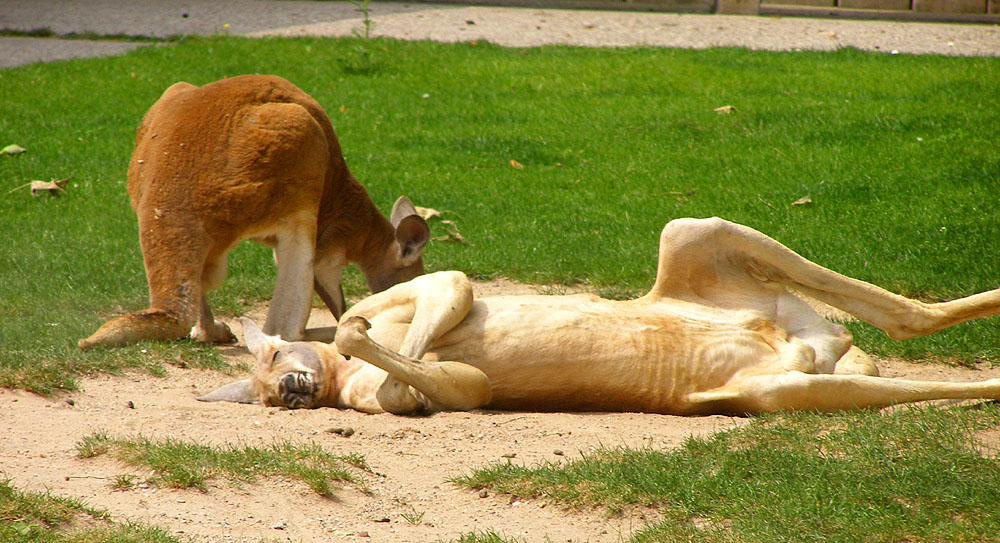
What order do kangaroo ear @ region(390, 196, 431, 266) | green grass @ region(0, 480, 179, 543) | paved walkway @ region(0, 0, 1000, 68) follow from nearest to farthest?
green grass @ region(0, 480, 179, 543)
kangaroo ear @ region(390, 196, 431, 266)
paved walkway @ region(0, 0, 1000, 68)

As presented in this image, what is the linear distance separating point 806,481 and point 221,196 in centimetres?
327

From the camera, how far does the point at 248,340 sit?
474 cm

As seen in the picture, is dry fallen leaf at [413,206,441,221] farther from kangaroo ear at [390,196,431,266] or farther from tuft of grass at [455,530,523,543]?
tuft of grass at [455,530,523,543]

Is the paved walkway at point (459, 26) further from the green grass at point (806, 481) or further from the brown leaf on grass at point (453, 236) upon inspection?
the green grass at point (806, 481)

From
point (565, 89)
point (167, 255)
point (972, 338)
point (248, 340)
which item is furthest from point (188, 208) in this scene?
point (565, 89)

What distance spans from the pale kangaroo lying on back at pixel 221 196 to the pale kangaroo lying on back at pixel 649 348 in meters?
0.67

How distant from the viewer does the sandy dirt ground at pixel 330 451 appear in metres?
3.29

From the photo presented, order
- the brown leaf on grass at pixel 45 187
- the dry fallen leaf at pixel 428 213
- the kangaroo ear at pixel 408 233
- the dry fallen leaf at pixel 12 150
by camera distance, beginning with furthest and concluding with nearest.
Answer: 1. the dry fallen leaf at pixel 12 150
2. the brown leaf on grass at pixel 45 187
3. the dry fallen leaf at pixel 428 213
4. the kangaroo ear at pixel 408 233

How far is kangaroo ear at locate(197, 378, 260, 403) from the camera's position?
4.68m

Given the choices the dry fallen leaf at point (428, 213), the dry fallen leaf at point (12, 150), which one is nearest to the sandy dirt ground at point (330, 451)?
the dry fallen leaf at point (428, 213)

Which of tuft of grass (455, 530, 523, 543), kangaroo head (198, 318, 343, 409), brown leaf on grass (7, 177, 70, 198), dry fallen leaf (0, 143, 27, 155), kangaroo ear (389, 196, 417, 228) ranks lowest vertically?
brown leaf on grass (7, 177, 70, 198)

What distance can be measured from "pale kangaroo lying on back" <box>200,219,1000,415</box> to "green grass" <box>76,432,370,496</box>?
1.80ft

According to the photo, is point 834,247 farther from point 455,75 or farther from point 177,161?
point 455,75

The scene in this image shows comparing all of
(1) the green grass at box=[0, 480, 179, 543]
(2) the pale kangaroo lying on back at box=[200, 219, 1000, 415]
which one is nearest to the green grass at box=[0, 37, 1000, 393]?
(2) the pale kangaroo lying on back at box=[200, 219, 1000, 415]
